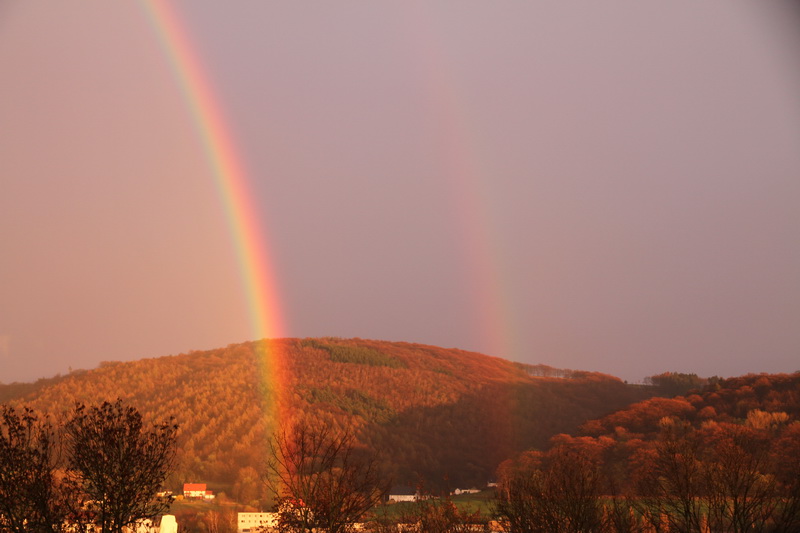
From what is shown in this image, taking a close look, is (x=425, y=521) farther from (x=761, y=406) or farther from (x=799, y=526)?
(x=761, y=406)

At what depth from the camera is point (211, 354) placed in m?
123

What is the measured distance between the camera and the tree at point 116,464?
14.0 metres

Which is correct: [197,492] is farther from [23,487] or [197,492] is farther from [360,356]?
[360,356]

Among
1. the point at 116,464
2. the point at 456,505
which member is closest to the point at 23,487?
the point at 116,464

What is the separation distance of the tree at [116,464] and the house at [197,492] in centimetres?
5117

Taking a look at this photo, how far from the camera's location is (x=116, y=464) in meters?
14.3

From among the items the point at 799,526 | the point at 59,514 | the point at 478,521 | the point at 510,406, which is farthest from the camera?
the point at 510,406

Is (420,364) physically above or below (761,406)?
above

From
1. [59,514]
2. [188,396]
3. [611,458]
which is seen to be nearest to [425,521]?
[59,514]

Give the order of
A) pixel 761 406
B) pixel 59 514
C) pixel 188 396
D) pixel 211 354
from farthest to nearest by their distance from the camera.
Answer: pixel 211 354 < pixel 188 396 < pixel 761 406 < pixel 59 514

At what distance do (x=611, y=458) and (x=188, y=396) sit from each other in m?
56.3

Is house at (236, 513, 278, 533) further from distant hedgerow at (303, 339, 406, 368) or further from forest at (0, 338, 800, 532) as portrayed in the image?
distant hedgerow at (303, 339, 406, 368)

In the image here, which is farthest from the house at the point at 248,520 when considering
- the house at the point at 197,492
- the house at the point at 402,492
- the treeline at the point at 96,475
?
the treeline at the point at 96,475

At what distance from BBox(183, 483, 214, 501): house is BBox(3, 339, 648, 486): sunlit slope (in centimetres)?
540
